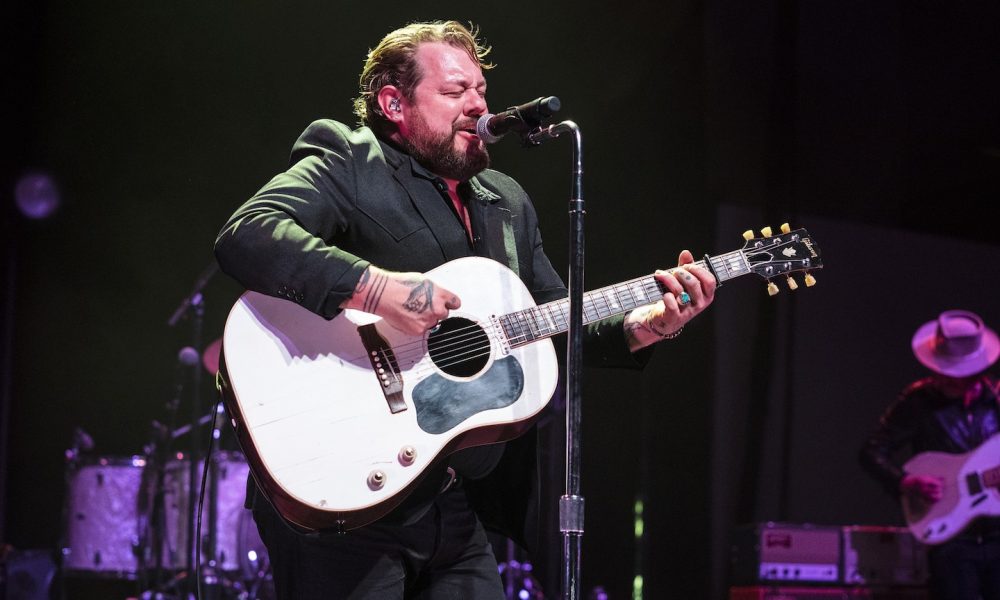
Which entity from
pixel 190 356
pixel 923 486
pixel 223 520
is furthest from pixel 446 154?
pixel 223 520

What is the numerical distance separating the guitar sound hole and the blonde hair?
0.81 meters

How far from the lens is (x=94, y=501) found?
720cm

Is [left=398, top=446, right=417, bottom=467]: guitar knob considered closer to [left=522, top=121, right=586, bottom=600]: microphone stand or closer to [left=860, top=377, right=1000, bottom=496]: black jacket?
[left=522, top=121, right=586, bottom=600]: microphone stand

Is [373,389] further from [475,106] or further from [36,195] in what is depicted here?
[36,195]

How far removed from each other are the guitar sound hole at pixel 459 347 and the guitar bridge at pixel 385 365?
126 millimetres

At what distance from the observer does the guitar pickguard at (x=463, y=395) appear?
257 cm

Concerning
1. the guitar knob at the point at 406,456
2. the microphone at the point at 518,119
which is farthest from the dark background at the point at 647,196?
the guitar knob at the point at 406,456

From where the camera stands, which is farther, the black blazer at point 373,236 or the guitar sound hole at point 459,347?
the guitar sound hole at point 459,347

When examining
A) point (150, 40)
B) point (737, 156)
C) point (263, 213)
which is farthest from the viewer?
point (737, 156)

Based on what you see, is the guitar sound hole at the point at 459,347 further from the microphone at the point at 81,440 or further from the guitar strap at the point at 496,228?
the microphone at the point at 81,440

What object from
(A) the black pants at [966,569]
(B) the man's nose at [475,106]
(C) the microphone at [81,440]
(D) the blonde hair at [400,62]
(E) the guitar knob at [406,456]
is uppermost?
(D) the blonde hair at [400,62]

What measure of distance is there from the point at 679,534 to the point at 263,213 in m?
5.44

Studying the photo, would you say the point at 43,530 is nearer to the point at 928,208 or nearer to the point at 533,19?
the point at 533,19

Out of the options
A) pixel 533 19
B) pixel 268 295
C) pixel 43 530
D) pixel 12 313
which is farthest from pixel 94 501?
pixel 268 295
